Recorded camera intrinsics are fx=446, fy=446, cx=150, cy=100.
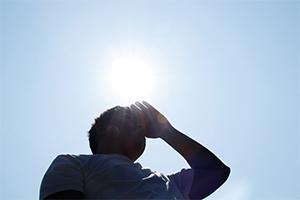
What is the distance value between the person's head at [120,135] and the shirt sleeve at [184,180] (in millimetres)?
299

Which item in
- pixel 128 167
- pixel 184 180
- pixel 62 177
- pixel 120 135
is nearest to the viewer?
pixel 62 177

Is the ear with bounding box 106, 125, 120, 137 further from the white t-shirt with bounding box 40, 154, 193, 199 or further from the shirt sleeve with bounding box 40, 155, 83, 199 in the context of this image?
the shirt sleeve with bounding box 40, 155, 83, 199

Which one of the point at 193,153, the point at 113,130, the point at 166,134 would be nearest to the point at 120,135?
the point at 113,130

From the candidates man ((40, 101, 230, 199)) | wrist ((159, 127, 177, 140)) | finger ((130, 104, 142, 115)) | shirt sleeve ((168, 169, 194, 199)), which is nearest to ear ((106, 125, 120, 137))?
man ((40, 101, 230, 199))

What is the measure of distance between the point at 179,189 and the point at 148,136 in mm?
430

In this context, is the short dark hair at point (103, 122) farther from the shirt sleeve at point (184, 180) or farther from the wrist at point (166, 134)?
the shirt sleeve at point (184, 180)

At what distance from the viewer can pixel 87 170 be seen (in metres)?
2.35

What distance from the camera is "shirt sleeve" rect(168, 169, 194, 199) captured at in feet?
8.75

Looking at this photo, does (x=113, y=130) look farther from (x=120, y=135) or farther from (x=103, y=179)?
(x=103, y=179)

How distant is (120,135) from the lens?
111 inches

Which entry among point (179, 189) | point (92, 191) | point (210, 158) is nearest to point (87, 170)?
point (92, 191)

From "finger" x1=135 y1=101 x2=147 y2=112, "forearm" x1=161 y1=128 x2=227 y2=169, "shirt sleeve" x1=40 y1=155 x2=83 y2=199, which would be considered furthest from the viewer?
"finger" x1=135 y1=101 x2=147 y2=112

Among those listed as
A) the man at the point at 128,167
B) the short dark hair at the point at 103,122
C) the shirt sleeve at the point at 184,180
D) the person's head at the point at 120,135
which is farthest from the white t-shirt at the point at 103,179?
the short dark hair at the point at 103,122

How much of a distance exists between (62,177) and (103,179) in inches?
8.8
